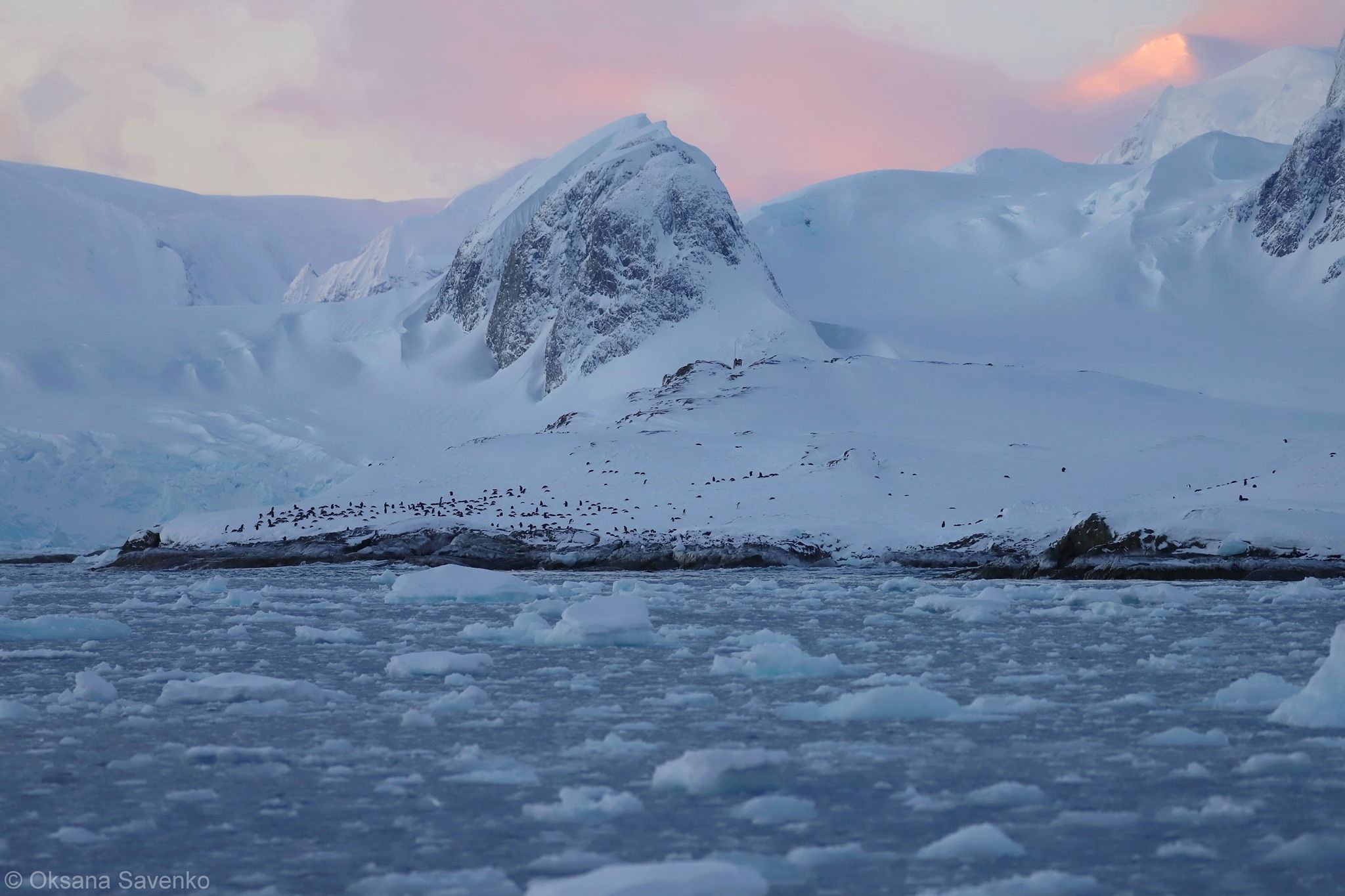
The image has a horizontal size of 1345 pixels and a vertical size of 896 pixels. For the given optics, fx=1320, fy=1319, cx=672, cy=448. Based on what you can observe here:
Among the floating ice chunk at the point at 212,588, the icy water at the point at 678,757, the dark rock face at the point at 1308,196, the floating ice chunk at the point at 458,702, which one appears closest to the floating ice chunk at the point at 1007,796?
the icy water at the point at 678,757

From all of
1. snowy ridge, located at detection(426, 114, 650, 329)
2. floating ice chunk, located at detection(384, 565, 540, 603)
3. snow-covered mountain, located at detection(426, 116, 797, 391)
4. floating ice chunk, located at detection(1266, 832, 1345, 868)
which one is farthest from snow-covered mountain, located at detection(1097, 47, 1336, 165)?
floating ice chunk, located at detection(1266, 832, 1345, 868)

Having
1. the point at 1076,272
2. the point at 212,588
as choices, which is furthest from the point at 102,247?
the point at 212,588

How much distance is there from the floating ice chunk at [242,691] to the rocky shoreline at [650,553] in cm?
1815

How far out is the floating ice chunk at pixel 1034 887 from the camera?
5.58m

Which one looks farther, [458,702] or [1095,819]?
[458,702]

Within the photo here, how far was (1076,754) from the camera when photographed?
27.5 feet

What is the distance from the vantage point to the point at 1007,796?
23.8ft

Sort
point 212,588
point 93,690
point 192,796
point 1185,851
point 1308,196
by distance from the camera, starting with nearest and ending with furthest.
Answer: point 1185,851
point 192,796
point 93,690
point 212,588
point 1308,196

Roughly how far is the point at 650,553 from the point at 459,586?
12858mm

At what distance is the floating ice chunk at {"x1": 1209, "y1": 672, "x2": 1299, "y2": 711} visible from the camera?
10.0m

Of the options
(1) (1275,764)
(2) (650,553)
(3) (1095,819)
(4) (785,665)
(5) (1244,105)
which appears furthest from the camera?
(5) (1244,105)

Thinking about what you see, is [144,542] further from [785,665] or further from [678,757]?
[678,757]

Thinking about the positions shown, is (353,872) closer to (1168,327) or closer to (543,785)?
(543,785)

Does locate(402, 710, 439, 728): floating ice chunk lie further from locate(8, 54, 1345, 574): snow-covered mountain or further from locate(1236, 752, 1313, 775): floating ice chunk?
locate(8, 54, 1345, 574): snow-covered mountain
